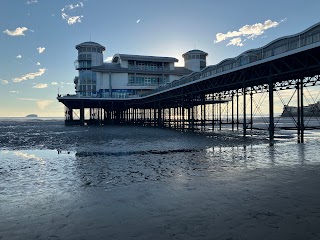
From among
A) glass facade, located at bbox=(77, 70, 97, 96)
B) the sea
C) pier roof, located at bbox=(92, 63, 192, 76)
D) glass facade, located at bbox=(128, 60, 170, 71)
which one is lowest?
the sea

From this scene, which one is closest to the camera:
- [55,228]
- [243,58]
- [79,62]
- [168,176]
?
[55,228]

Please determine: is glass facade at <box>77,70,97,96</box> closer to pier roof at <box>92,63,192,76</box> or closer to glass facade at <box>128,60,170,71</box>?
pier roof at <box>92,63,192,76</box>

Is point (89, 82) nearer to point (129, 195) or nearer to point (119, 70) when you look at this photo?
point (119, 70)

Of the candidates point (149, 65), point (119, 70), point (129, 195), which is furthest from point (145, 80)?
point (129, 195)

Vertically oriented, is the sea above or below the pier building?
below

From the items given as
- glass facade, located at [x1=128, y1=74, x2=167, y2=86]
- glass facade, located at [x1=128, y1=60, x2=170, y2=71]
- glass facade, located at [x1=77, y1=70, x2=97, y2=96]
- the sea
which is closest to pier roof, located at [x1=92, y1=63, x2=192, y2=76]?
glass facade, located at [x1=128, y1=60, x2=170, y2=71]

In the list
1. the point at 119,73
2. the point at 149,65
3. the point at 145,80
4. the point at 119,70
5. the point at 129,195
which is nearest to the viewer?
the point at 129,195

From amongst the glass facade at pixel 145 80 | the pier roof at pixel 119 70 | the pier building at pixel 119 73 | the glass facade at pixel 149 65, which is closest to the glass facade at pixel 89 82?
the pier building at pixel 119 73

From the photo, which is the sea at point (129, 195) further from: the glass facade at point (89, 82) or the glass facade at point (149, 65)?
the glass facade at point (149, 65)

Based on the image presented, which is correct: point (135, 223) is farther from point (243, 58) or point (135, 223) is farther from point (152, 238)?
point (243, 58)

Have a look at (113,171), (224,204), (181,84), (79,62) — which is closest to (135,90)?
(79,62)

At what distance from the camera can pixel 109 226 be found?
20.6ft

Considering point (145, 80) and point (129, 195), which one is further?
point (145, 80)

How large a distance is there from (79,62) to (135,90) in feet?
57.5
